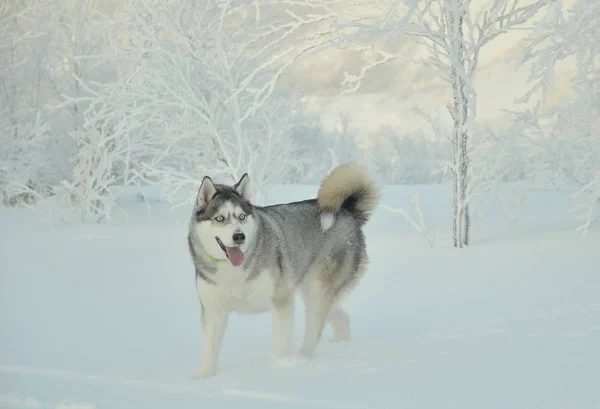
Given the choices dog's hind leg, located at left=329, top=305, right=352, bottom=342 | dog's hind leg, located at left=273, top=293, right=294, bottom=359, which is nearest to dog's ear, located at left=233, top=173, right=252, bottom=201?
dog's hind leg, located at left=273, top=293, right=294, bottom=359

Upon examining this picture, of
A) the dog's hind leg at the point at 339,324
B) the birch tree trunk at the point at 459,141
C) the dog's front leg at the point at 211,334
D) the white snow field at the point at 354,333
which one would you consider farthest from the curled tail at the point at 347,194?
the birch tree trunk at the point at 459,141

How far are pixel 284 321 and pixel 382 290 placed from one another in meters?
3.43

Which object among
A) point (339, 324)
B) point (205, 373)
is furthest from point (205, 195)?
point (339, 324)

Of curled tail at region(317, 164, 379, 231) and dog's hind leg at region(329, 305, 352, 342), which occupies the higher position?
curled tail at region(317, 164, 379, 231)

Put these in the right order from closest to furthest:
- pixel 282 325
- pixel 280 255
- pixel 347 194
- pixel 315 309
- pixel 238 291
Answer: pixel 238 291 < pixel 282 325 < pixel 280 255 < pixel 315 309 < pixel 347 194

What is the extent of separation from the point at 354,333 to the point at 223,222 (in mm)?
2041

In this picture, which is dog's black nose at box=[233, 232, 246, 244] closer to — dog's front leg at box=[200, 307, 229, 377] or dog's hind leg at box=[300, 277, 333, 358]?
dog's front leg at box=[200, 307, 229, 377]

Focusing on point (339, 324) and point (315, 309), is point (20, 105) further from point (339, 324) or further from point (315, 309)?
point (315, 309)

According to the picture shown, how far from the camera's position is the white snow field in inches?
149

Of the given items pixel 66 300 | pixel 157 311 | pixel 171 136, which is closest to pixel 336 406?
pixel 157 311

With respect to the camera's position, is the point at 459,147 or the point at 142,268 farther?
the point at 459,147

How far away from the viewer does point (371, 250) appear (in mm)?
10852

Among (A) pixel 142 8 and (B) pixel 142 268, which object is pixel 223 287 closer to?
(B) pixel 142 268

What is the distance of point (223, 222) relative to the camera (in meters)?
4.37
